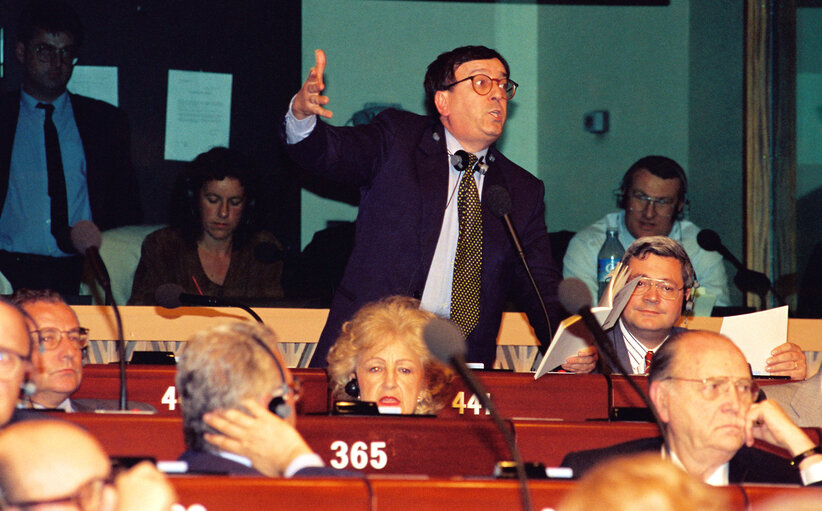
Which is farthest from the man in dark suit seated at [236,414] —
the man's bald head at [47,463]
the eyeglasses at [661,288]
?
the eyeglasses at [661,288]

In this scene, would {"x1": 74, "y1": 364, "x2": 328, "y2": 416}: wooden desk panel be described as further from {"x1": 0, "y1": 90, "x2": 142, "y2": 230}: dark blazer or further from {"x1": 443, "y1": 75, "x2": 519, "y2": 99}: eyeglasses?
{"x1": 0, "y1": 90, "x2": 142, "y2": 230}: dark blazer

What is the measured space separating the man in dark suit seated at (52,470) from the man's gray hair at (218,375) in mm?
472

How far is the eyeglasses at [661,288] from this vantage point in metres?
3.56

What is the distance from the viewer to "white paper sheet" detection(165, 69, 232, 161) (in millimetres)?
5547

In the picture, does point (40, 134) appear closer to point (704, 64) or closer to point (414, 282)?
point (414, 282)

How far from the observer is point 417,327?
2.96m

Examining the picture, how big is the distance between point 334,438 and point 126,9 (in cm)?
394

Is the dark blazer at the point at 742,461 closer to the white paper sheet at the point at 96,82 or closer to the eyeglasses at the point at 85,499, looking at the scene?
the eyeglasses at the point at 85,499

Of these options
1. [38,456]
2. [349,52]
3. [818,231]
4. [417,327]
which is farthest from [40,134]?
[38,456]

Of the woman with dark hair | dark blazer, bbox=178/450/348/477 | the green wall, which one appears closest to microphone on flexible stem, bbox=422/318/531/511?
dark blazer, bbox=178/450/348/477

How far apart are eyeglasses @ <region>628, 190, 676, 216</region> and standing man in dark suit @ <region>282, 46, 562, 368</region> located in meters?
1.39

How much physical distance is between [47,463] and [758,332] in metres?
2.59

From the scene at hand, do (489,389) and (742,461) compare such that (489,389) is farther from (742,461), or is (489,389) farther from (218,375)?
(218,375)

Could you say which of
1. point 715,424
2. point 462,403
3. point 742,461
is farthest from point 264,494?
point 462,403
